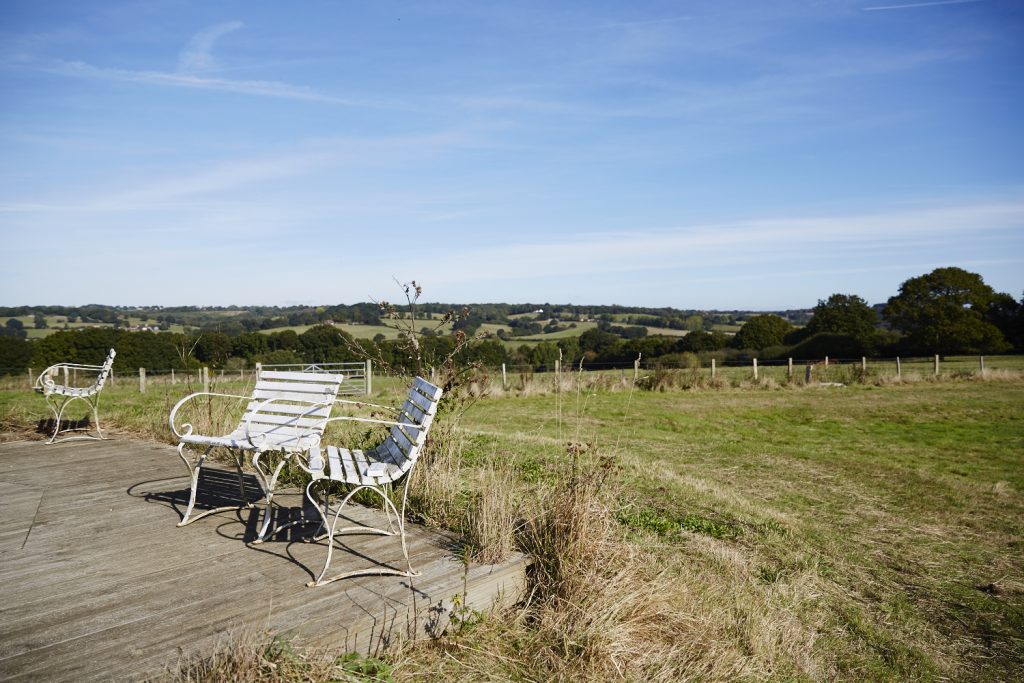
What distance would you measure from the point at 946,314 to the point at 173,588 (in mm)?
45370

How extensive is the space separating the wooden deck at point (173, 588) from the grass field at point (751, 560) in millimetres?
236

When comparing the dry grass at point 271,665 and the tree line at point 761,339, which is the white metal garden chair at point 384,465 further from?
the tree line at point 761,339

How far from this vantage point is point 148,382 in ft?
76.3

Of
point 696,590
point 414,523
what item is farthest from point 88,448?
point 696,590

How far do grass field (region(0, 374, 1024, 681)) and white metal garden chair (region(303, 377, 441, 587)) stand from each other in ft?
1.82

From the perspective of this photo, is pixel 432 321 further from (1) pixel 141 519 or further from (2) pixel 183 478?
(1) pixel 141 519

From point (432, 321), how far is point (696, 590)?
3656 millimetres

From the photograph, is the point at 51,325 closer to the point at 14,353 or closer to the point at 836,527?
the point at 14,353

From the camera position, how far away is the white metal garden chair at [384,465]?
3.26m

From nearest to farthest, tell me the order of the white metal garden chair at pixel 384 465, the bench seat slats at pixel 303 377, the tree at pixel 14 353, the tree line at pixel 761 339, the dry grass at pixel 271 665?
the dry grass at pixel 271 665
the white metal garden chair at pixel 384 465
the bench seat slats at pixel 303 377
the tree at pixel 14 353
the tree line at pixel 761 339

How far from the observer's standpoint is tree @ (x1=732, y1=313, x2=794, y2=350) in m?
46.0

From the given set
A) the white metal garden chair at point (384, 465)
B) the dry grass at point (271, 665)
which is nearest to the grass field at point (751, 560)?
the dry grass at point (271, 665)

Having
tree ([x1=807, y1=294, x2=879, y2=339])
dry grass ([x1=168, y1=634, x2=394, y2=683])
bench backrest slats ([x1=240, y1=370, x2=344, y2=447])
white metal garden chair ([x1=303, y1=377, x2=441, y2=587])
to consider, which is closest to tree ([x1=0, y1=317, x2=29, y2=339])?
bench backrest slats ([x1=240, y1=370, x2=344, y2=447])

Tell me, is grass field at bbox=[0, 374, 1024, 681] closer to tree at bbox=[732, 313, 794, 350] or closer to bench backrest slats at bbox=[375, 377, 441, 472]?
bench backrest slats at bbox=[375, 377, 441, 472]
